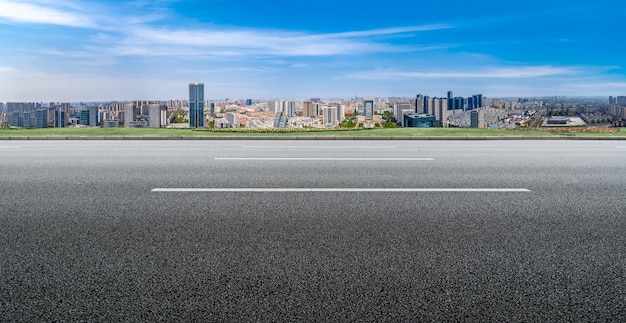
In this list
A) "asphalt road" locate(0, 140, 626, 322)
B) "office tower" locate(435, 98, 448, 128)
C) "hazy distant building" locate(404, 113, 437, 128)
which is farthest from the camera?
"office tower" locate(435, 98, 448, 128)

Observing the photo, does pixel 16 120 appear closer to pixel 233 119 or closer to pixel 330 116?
pixel 233 119

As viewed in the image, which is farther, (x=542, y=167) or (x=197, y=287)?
(x=542, y=167)

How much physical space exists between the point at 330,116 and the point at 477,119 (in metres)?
7.55

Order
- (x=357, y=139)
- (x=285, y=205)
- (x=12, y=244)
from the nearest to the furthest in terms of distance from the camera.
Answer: (x=12, y=244)
(x=285, y=205)
(x=357, y=139)

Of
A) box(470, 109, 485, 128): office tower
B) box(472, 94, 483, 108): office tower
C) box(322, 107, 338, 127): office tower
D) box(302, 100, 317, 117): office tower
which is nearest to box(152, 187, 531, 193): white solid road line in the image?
box(470, 109, 485, 128): office tower

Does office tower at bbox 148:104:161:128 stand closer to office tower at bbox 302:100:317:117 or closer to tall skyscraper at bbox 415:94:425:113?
office tower at bbox 302:100:317:117

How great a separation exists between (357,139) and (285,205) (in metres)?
12.6

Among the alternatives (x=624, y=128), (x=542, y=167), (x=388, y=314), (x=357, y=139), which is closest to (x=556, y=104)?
(x=624, y=128)

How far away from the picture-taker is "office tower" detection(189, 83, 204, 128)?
982 inches

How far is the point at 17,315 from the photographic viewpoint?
128 inches

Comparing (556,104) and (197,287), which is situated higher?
(556,104)

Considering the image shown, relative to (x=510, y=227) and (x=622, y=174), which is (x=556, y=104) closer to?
(x=622, y=174)

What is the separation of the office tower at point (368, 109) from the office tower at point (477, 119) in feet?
18.5

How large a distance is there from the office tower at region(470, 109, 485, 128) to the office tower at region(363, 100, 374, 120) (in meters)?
5.63
